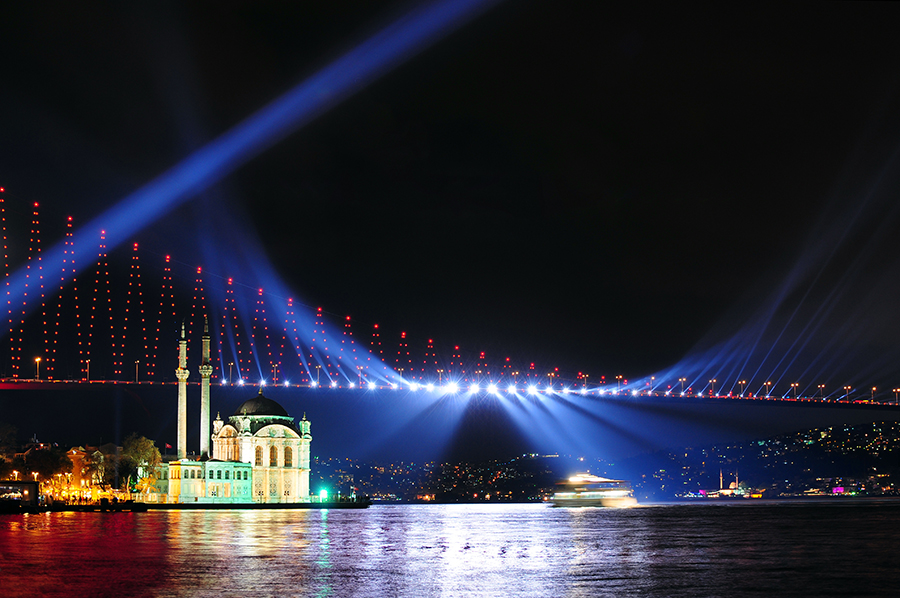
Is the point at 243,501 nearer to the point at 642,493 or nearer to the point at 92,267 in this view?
the point at 92,267

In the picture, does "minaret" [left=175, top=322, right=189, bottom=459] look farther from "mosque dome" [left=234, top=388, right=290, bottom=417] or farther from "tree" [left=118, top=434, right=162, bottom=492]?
"mosque dome" [left=234, top=388, right=290, bottom=417]

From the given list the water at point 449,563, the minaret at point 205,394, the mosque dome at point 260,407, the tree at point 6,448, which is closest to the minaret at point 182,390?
the minaret at point 205,394

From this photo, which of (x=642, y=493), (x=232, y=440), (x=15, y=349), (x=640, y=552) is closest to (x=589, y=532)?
(x=640, y=552)

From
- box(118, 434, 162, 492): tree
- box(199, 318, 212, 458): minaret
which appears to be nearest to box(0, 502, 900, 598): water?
box(118, 434, 162, 492): tree

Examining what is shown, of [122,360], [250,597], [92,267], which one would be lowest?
[250,597]

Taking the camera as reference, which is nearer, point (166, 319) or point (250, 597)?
point (250, 597)

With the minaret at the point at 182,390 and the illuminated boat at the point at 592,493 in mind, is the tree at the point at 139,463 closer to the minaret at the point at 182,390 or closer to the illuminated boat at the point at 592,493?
the minaret at the point at 182,390
